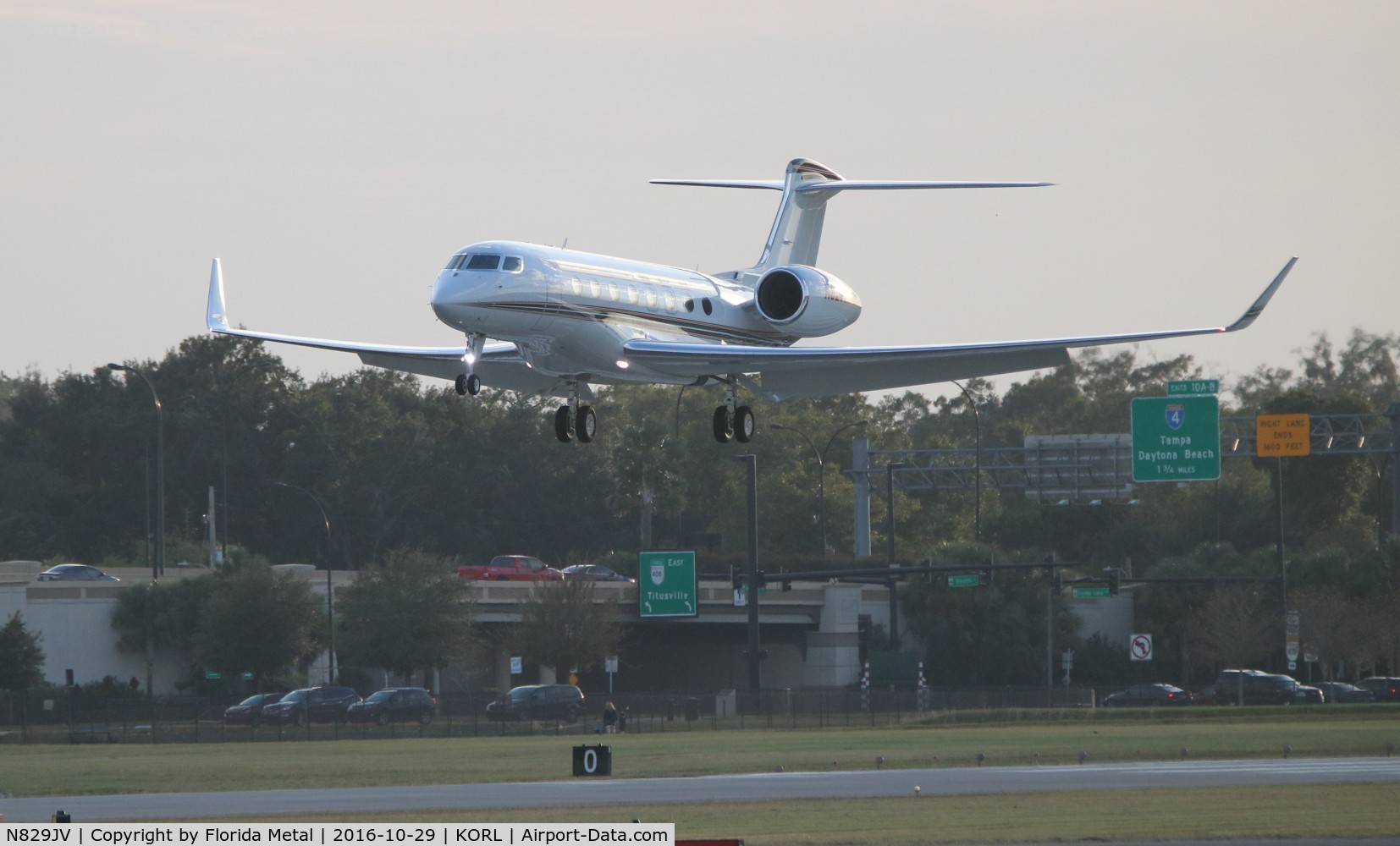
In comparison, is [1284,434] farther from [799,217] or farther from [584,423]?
[584,423]

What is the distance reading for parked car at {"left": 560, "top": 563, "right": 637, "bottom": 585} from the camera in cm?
7906

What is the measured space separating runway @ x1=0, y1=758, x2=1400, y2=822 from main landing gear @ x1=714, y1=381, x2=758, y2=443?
21.4 feet

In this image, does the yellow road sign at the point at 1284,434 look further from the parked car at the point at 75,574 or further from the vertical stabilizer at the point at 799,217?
the parked car at the point at 75,574

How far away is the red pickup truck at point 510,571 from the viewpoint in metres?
84.2

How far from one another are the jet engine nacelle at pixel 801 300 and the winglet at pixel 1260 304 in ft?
27.4

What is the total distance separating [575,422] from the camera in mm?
30781

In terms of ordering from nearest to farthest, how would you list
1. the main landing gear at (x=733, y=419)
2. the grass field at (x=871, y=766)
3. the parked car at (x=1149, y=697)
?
the grass field at (x=871, y=766), the main landing gear at (x=733, y=419), the parked car at (x=1149, y=697)

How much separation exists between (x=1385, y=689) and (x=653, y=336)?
152ft

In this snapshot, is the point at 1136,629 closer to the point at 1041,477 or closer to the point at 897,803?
the point at 1041,477

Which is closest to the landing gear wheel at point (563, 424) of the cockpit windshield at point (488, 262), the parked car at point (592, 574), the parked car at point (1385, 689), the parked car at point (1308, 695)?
the cockpit windshield at point (488, 262)

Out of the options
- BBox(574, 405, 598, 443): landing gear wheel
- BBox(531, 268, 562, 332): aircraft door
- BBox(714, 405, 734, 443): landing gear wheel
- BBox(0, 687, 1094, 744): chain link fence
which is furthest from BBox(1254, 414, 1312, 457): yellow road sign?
BBox(531, 268, 562, 332): aircraft door

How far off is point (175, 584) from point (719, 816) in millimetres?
49068
